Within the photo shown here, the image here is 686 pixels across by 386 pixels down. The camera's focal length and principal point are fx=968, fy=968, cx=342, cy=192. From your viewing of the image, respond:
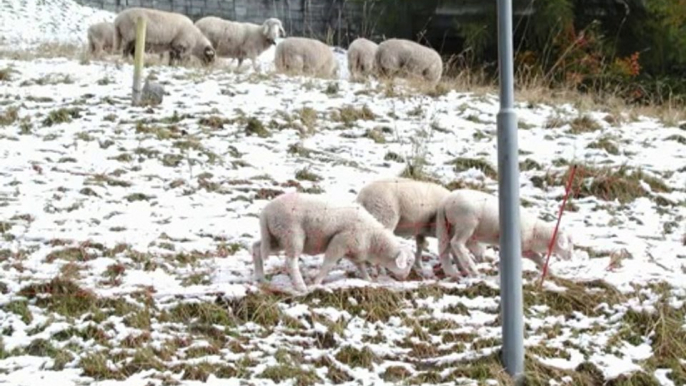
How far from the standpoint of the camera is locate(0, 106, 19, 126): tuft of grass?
951 cm

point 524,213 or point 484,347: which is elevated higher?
point 524,213

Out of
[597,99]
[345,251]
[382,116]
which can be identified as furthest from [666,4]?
[345,251]

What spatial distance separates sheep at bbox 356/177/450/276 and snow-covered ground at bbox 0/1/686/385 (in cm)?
34

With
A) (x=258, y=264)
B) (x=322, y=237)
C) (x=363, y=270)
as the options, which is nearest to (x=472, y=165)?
(x=363, y=270)

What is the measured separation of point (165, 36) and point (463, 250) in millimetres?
9814

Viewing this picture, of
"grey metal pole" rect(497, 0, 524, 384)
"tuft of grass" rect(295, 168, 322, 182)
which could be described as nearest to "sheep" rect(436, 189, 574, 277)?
"grey metal pole" rect(497, 0, 524, 384)

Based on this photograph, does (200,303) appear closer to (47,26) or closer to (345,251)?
(345,251)

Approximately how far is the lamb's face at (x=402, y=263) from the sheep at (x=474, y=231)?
362 mm

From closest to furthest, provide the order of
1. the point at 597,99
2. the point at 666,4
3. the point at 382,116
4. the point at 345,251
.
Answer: the point at 345,251 → the point at 382,116 → the point at 597,99 → the point at 666,4

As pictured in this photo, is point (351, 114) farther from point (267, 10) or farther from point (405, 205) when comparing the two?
point (267, 10)

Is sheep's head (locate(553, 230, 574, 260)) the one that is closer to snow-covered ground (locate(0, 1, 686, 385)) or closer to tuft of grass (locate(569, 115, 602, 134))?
snow-covered ground (locate(0, 1, 686, 385))

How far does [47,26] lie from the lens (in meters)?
23.3

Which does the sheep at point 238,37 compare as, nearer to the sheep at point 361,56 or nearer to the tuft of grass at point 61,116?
the sheep at point 361,56

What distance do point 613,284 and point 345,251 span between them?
5.26 ft
